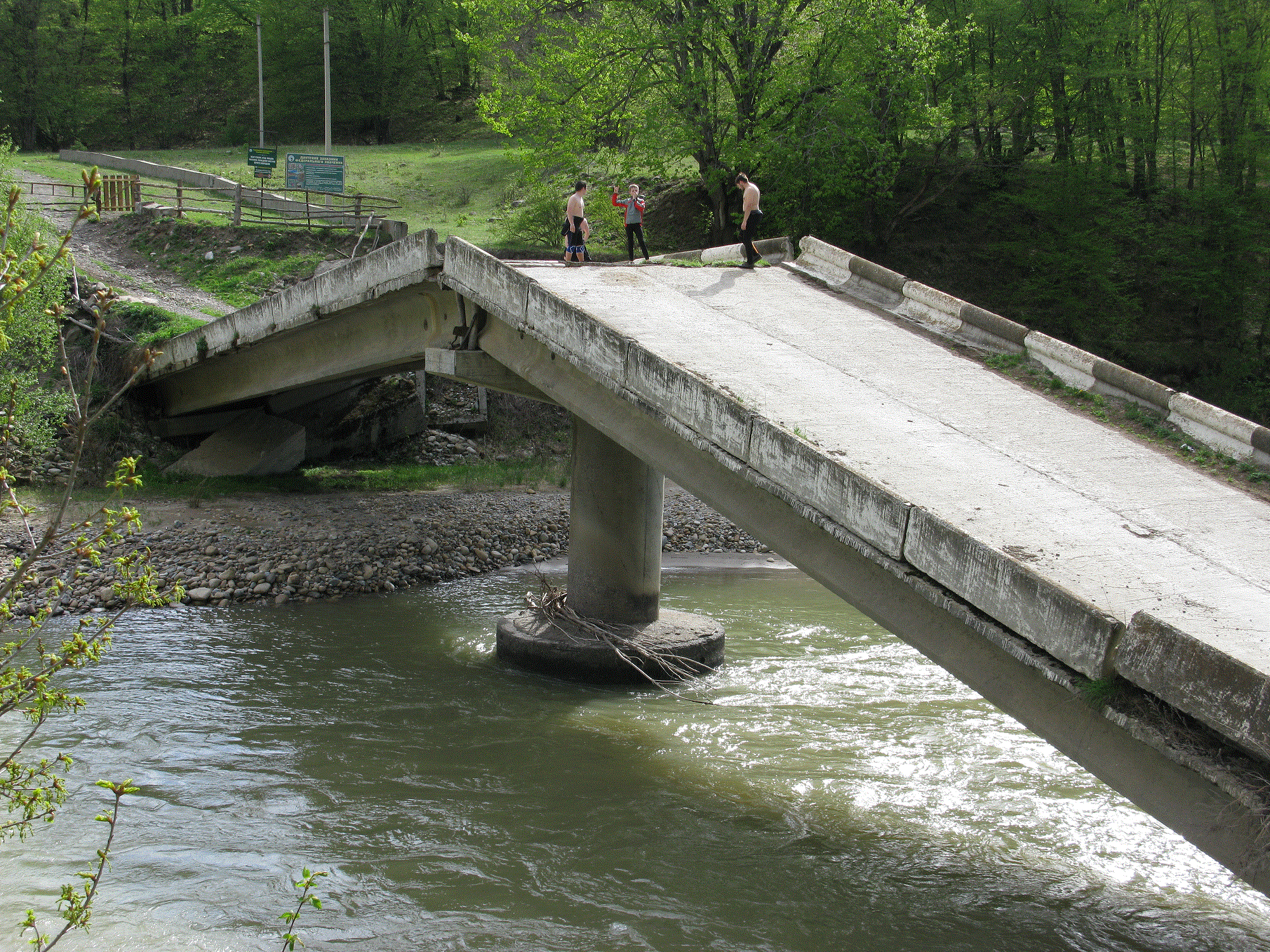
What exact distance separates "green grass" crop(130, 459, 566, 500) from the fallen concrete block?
0.21 meters

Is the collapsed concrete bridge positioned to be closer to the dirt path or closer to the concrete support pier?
the concrete support pier

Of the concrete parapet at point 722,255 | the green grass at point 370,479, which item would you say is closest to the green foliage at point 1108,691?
the concrete parapet at point 722,255

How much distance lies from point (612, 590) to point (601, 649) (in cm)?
79

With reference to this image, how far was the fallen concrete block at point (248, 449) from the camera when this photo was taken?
1917 centimetres

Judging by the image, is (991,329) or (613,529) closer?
(991,329)

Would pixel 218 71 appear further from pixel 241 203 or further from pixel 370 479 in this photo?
pixel 370 479

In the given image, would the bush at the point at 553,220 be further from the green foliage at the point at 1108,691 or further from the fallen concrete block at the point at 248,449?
the green foliage at the point at 1108,691

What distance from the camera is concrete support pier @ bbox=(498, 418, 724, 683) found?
1158 centimetres

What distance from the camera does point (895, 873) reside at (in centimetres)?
743

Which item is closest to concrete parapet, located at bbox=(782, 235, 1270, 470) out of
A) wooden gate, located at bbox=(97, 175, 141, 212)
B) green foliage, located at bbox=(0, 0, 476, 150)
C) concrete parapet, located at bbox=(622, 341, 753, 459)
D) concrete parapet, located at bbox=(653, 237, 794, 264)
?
concrete parapet, located at bbox=(653, 237, 794, 264)

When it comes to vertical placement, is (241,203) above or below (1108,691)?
above

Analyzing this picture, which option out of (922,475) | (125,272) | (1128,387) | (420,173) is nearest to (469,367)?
(922,475)

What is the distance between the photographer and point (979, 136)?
1183 inches

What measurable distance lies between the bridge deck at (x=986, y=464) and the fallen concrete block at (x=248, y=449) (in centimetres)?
1000
